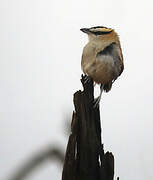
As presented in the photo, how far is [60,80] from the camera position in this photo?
1.02m

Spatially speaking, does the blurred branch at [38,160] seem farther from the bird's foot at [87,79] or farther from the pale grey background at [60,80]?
the bird's foot at [87,79]

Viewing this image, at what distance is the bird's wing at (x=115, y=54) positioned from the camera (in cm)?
96

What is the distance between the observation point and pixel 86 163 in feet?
2.87

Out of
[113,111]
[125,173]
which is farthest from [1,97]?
[125,173]

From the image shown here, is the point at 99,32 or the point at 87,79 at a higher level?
the point at 99,32

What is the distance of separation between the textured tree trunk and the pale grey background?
0.14 meters

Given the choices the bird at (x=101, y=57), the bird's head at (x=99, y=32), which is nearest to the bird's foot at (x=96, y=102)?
the bird at (x=101, y=57)

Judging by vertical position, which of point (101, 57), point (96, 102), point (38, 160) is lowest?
point (38, 160)

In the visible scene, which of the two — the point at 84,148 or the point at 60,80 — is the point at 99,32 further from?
the point at 84,148

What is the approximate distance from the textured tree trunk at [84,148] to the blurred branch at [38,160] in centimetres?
14

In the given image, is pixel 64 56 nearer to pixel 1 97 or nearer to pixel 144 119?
pixel 1 97

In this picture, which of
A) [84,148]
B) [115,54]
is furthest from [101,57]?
[84,148]

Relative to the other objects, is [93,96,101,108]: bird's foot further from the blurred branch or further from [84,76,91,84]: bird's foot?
the blurred branch

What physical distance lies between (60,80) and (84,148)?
24 cm
